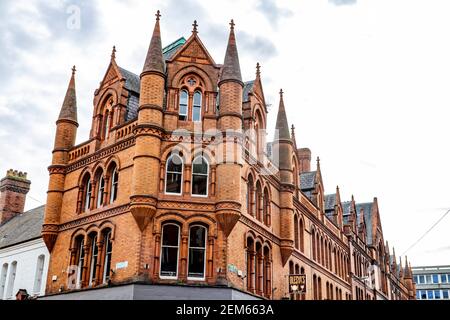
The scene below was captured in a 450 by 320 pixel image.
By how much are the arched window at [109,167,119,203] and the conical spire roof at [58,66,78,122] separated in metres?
5.72

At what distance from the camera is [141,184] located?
24672 mm

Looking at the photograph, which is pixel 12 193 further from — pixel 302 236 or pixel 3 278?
pixel 302 236

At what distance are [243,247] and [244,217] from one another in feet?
4.85

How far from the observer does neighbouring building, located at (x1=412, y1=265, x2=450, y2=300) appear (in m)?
107

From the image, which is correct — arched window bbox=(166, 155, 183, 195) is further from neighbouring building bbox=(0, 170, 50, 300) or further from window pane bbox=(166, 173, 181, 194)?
neighbouring building bbox=(0, 170, 50, 300)

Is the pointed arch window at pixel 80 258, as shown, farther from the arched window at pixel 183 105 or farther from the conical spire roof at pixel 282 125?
the conical spire roof at pixel 282 125

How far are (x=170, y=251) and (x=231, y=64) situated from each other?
9985 mm

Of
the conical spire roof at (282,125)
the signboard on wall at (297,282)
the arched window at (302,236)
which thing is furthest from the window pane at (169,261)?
the arched window at (302,236)

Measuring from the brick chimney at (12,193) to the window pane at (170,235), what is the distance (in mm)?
26724

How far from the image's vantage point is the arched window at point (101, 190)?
27.7 metres

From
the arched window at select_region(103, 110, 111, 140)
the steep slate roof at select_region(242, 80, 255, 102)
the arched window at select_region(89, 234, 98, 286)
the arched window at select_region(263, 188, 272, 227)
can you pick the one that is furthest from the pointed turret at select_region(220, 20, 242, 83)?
the arched window at select_region(89, 234, 98, 286)

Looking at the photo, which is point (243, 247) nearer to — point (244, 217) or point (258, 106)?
point (244, 217)
